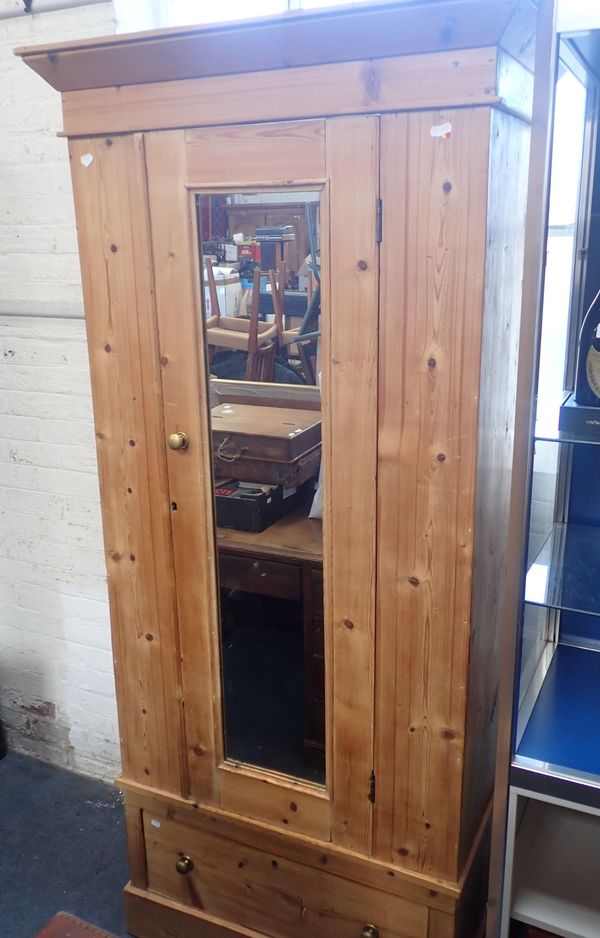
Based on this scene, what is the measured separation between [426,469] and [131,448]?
24.6 inches

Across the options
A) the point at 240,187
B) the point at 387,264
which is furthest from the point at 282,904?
the point at 240,187

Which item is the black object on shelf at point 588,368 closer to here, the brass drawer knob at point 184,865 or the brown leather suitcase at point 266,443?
the brown leather suitcase at point 266,443

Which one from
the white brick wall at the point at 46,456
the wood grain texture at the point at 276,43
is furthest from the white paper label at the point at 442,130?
the white brick wall at the point at 46,456

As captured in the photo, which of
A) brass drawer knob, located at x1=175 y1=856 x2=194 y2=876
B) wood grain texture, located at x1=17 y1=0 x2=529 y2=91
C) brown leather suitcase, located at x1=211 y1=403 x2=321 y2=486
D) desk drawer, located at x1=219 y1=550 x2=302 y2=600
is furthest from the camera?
brass drawer knob, located at x1=175 y1=856 x2=194 y2=876

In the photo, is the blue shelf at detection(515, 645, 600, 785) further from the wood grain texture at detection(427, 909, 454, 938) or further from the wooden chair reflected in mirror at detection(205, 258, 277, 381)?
the wooden chair reflected in mirror at detection(205, 258, 277, 381)

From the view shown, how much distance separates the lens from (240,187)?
1429 millimetres

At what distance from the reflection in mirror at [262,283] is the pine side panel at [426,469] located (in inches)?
6.0

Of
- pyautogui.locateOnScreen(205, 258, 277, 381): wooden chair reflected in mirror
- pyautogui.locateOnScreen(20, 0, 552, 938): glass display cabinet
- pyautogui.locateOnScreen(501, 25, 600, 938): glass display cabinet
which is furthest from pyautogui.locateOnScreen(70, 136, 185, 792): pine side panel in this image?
pyautogui.locateOnScreen(501, 25, 600, 938): glass display cabinet

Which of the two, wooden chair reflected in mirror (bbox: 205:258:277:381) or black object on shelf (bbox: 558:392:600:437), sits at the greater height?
wooden chair reflected in mirror (bbox: 205:258:277:381)

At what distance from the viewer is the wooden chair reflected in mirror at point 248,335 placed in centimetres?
151

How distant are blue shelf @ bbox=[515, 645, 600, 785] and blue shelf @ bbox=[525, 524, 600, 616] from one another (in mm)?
290

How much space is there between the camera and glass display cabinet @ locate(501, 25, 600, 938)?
4.71 ft

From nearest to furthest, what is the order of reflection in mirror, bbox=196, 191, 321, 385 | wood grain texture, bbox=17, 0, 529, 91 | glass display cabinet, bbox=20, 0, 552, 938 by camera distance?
1. wood grain texture, bbox=17, 0, 529, 91
2. glass display cabinet, bbox=20, 0, 552, 938
3. reflection in mirror, bbox=196, 191, 321, 385

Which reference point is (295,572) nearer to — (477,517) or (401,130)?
(477,517)
